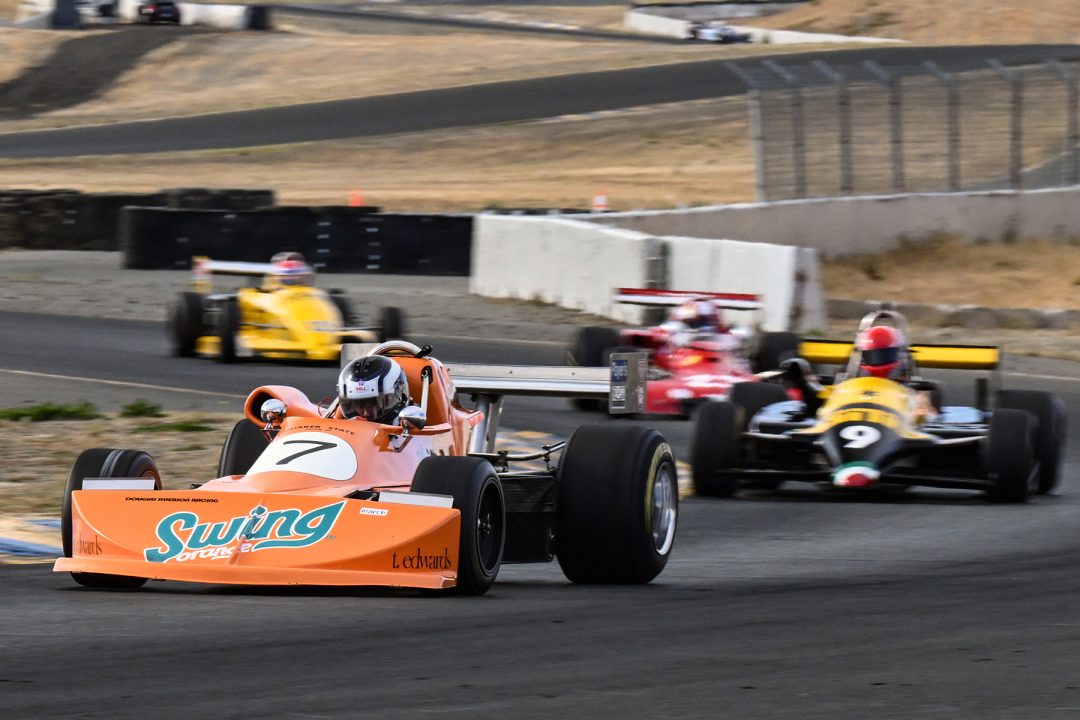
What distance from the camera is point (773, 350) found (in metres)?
17.8

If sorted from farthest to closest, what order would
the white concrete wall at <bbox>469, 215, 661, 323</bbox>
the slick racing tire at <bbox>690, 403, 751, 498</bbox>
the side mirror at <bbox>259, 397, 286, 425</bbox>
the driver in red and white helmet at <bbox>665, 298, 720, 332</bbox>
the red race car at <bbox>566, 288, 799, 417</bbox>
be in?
the white concrete wall at <bbox>469, 215, 661, 323</bbox> → the driver in red and white helmet at <bbox>665, 298, 720, 332</bbox> → the red race car at <bbox>566, 288, 799, 417</bbox> → the slick racing tire at <bbox>690, 403, 751, 498</bbox> → the side mirror at <bbox>259, 397, 286, 425</bbox>

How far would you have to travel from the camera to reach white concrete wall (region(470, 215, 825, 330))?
23.0 metres

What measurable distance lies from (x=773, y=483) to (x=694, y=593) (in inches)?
212

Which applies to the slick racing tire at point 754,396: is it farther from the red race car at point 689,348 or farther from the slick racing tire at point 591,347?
the slick racing tire at point 591,347

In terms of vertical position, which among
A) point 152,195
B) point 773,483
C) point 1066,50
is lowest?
point 773,483

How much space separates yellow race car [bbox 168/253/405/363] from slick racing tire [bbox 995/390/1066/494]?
26.7ft

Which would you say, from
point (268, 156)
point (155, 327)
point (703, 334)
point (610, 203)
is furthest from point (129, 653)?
point (268, 156)

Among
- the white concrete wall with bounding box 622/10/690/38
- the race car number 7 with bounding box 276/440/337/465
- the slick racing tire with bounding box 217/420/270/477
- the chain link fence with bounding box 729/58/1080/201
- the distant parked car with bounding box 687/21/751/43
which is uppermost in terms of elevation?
the white concrete wall with bounding box 622/10/690/38

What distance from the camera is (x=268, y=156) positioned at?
4750 cm

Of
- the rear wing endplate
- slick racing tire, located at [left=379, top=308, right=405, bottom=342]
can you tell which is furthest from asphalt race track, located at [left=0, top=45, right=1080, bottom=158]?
slick racing tire, located at [left=379, top=308, right=405, bottom=342]

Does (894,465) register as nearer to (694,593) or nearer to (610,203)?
(694,593)

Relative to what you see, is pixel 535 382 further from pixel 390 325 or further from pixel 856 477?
pixel 390 325

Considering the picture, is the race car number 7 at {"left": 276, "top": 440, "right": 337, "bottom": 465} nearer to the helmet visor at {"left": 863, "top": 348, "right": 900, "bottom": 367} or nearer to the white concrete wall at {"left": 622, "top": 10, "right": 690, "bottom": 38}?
the helmet visor at {"left": 863, "top": 348, "right": 900, "bottom": 367}

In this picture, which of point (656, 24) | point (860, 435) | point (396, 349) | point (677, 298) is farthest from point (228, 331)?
point (656, 24)
